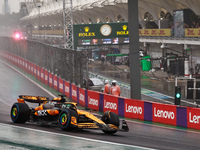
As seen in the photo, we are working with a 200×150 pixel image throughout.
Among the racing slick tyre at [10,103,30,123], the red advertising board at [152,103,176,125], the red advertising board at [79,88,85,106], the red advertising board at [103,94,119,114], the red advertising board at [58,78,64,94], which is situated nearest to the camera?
the racing slick tyre at [10,103,30,123]

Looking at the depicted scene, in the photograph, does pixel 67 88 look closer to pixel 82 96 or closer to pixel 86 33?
pixel 82 96

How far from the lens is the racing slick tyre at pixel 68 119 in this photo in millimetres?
12008

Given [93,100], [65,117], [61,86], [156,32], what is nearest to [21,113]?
[65,117]

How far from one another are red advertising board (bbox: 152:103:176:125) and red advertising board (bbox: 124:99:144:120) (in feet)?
2.47

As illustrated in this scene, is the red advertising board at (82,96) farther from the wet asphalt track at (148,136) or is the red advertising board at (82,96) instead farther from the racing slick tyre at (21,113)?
the racing slick tyre at (21,113)

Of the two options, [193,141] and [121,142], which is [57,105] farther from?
[193,141]

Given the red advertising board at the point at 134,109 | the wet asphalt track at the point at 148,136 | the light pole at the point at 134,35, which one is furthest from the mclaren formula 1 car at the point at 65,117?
the light pole at the point at 134,35

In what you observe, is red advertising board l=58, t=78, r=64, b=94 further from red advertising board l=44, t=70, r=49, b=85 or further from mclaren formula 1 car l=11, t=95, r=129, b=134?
mclaren formula 1 car l=11, t=95, r=129, b=134

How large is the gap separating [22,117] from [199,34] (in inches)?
1210

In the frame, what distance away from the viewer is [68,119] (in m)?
Result: 12.0

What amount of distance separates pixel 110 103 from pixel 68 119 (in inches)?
298

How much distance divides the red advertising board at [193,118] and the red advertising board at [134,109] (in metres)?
2.53

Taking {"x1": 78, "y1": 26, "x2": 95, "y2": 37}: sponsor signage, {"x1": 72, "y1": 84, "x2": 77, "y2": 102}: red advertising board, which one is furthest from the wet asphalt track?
{"x1": 78, "y1": 26, "x2": 95, "y2": 37}: sponsor signage

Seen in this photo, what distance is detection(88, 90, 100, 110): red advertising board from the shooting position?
20750mm
